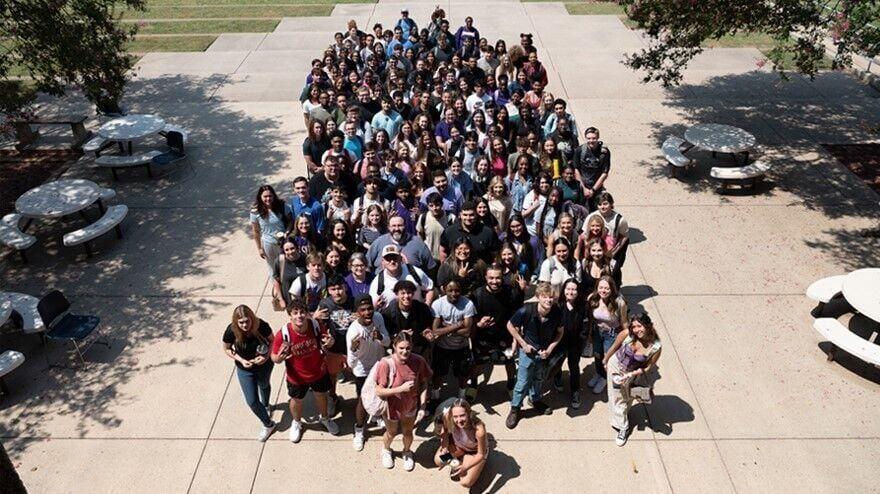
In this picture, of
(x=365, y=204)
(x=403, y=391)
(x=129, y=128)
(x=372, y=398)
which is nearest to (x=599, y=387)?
(x=403, y=391)

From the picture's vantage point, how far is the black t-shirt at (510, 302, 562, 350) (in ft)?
20.3

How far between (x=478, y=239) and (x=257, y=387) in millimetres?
2773

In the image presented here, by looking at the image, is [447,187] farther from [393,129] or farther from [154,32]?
[154,32]

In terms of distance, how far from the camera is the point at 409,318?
625cm

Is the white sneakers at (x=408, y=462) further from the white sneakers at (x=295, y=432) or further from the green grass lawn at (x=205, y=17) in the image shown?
the green grass lawn at (x=205, y=17)

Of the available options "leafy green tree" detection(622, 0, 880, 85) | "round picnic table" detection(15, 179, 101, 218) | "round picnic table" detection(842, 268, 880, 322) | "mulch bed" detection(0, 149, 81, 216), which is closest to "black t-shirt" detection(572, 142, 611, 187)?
"leafy green tree" detection(622, 0, 880, 85)

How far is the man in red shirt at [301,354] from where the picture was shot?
599 cm

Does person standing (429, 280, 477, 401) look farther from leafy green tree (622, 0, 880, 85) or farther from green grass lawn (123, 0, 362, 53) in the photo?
green grass lawn (123, 0, 362, 53)

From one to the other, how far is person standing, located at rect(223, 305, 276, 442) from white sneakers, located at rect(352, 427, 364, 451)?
1.03 m

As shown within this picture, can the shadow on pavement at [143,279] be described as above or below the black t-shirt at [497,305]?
below

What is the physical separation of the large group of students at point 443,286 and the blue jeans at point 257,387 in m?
0.02

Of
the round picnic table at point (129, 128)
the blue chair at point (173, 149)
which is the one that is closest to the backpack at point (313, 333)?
the blue chair at point (173, 149)

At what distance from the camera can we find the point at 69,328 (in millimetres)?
7805

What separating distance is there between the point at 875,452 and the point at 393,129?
7525mm
